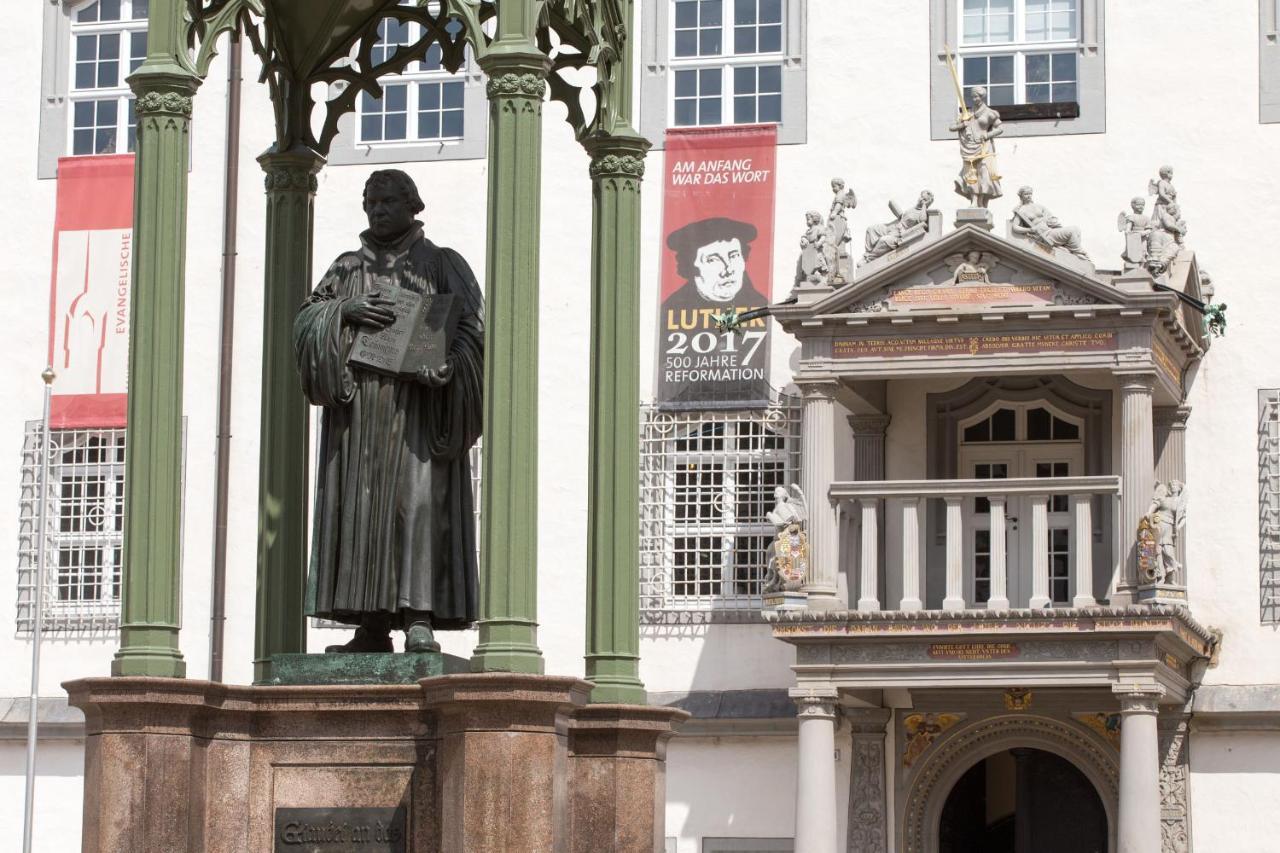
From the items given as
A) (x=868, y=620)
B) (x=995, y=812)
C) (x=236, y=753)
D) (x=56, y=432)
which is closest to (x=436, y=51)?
(x=56, y=432)

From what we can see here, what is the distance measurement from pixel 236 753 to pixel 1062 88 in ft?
58.8

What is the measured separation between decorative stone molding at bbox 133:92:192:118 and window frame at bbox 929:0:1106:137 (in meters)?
16.5

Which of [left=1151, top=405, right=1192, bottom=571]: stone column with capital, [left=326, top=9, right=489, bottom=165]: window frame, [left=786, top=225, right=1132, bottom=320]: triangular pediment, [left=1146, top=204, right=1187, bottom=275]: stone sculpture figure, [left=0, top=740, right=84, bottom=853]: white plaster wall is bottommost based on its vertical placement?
[left=0, top=740, right=84, bottom=853]: white plaster wall

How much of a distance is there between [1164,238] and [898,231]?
92.4 inches

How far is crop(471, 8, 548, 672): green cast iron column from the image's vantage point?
36.7 ft

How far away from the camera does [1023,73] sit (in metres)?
28.0

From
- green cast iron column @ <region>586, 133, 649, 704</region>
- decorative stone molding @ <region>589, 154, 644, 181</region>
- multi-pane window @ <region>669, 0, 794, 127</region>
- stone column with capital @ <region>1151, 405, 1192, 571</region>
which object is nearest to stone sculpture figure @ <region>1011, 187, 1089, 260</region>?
stone column with capital @ <region>1151, 405, 1192, 571</region>

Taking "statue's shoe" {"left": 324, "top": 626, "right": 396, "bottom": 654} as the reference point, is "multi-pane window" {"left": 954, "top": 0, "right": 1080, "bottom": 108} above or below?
above

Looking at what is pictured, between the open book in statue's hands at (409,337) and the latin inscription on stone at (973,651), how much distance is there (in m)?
13.9

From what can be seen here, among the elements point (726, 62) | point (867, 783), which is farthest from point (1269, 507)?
point (726, 62)

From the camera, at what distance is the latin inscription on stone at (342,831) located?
11.2m

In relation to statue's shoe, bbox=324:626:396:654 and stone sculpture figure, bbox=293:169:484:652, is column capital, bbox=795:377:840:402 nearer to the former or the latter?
stone sculpture figure, bbox=293:169:484:652

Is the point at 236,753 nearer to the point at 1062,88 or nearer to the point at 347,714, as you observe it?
the point at 347,714

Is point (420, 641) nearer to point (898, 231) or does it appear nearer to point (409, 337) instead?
point (409, 337)
